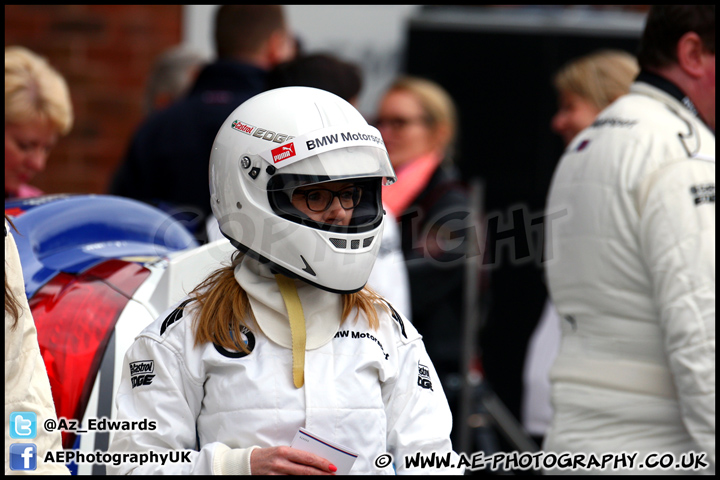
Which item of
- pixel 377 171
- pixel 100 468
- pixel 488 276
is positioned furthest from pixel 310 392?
pixel 488 276

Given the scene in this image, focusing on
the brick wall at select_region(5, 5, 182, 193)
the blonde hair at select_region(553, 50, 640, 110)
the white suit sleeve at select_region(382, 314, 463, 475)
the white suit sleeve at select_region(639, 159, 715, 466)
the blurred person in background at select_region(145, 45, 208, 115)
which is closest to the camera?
the white suit sleeve at select_region(382, 314, 463, 475)

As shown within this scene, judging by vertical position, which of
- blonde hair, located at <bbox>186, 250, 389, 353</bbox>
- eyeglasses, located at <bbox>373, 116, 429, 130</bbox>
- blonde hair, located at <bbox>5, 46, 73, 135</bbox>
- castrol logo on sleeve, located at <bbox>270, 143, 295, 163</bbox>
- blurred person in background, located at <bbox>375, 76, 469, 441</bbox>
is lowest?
blurred person in background, located at <bbox>375, 76, 469, 441</bbox>

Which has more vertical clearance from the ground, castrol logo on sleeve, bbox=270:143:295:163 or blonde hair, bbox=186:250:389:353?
castrol logo on sleeve, bbox=270:143:295:163

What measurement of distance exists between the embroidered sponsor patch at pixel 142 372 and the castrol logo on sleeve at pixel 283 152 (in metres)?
0.51

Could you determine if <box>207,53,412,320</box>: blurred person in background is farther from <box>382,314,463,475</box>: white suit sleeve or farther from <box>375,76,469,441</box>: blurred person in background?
<box>382,314,463,475</box>: white suit sleeve

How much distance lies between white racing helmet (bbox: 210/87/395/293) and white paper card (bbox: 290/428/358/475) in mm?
336

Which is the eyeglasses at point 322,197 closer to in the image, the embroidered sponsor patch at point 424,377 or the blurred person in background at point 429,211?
the embroidered sponsor patch at point 424,377

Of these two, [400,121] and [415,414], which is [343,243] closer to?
[415,414]

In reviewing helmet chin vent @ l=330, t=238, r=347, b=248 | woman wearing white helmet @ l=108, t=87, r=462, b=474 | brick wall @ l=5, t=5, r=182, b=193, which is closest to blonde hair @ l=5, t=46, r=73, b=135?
woman wearing white helmet @ l=108, t=87, r=462, b=474

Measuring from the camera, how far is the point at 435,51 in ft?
19.9

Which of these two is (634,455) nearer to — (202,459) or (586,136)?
(586,136)

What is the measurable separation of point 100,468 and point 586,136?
1.72 metres

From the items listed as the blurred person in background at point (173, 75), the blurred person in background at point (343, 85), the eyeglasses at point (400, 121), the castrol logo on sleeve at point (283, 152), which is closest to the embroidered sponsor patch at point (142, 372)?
the castrol logo on sleeve at point (283, 152)

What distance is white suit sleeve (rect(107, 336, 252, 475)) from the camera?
1.76 metres
